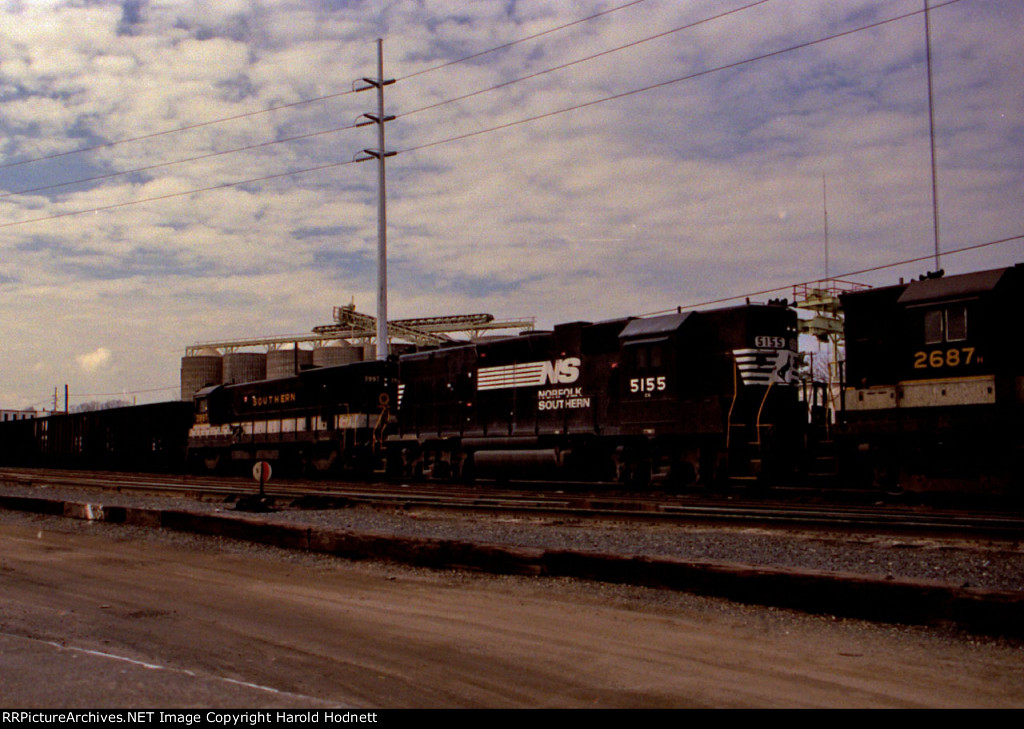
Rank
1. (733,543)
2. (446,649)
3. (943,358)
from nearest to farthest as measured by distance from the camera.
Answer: (446,649), (733,543), (943,358)

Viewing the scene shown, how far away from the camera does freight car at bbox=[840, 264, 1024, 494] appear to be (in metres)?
12.9

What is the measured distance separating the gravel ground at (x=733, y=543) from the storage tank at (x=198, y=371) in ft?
186

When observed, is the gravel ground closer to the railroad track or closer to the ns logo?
the railroad track

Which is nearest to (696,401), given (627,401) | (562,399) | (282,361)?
(627,401)

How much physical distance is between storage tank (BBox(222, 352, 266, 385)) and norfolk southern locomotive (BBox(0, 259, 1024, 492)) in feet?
128

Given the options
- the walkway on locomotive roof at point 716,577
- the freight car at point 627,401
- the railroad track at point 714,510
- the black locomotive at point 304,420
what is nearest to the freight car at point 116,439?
the black locomotive at point 304,420

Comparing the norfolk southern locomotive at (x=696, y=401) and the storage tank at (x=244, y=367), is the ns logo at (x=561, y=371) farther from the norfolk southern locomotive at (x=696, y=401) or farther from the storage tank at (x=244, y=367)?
the storage tank at (x=244, y=367)

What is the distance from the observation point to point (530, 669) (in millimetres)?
4809

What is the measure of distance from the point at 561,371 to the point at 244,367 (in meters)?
50.3

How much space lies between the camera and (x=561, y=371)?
19.8 meters

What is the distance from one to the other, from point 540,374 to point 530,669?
1555cm

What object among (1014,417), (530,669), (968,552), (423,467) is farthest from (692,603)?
(423,467)

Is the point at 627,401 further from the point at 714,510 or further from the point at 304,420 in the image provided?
the point at 304,420

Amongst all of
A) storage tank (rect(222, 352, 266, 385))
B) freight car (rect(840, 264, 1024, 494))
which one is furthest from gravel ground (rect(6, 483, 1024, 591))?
storage tank (rect(222, 352, 266, 385))
